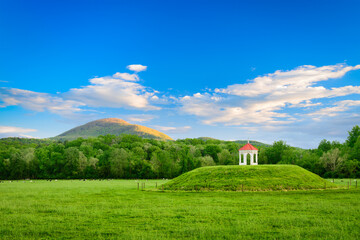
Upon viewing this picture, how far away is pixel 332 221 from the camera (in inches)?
947

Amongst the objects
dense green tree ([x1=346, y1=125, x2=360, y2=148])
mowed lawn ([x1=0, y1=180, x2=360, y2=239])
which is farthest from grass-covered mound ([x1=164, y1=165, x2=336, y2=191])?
dense green tree ([x1=346, y1=125, x2=360, y2=148])

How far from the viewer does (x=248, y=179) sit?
55344 mm

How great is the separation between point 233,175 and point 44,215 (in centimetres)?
3882

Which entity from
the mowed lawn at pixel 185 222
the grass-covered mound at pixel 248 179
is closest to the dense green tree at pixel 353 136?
the grass-covered mound at pixel 248 179

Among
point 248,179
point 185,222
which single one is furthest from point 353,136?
point 185,222

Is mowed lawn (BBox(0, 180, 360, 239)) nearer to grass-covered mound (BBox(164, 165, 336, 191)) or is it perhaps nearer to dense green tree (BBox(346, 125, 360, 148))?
grass-covered mound (BBox(164, 165, 336, 191))

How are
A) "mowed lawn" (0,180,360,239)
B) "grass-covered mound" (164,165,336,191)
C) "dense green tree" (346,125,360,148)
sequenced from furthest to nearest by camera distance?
"dense green tree" (346,125,360,148), "grass-covered mound" (164,165,336,191), "mowed lawn" (0,180,360,239)

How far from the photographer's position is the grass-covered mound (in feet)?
174

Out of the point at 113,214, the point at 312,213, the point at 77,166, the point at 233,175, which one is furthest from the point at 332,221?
the point at 77,166

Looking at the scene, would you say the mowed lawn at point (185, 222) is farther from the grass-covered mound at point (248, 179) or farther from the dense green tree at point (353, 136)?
the dense green tree at point (353, 136)

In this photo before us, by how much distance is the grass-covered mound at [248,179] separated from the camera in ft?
174

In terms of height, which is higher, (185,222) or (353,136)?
(353,136)

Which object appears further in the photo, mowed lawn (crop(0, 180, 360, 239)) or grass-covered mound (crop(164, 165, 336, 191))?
grass-covered mound (crop(164, 165, 336, 191))

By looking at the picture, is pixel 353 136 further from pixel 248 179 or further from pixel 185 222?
pixel 185 222
